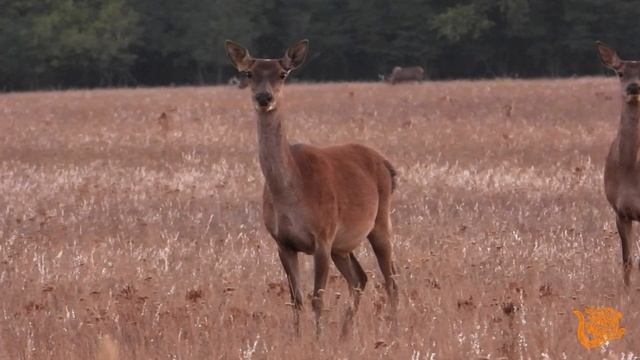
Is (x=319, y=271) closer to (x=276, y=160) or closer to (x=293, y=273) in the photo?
(x=293, y=273)

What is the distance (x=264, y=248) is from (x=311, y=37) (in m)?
68.2

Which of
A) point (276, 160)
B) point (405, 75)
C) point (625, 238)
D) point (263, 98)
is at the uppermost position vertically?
point (263, 98)

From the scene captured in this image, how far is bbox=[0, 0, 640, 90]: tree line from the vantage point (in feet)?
242

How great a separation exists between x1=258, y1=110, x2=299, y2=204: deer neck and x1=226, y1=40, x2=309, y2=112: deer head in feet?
0.34

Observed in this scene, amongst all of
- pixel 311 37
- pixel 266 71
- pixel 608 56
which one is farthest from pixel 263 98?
pixel 311 37

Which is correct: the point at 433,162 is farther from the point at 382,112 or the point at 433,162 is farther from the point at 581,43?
the point at 581,43

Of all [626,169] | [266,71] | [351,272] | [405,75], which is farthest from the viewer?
[405,75]

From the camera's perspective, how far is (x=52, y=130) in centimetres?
2533

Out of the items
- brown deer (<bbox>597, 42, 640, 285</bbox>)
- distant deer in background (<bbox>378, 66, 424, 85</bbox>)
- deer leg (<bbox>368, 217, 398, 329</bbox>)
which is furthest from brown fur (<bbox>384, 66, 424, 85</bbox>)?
deer leg (<bbox>368, 217, 398, 329</bbox>)

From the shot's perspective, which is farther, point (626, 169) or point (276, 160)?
point (626, 169)

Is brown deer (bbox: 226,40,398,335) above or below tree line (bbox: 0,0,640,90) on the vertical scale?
above

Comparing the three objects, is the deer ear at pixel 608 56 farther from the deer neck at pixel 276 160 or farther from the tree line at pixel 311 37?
the tree line at pixel 311 37

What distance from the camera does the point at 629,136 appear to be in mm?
10211

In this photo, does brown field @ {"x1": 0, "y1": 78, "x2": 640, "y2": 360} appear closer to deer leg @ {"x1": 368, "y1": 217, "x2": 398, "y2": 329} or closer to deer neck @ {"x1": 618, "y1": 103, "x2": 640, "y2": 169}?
deer leg @ {"x1": 368, "y1": 217, "x2": 398, "y2": 329}
